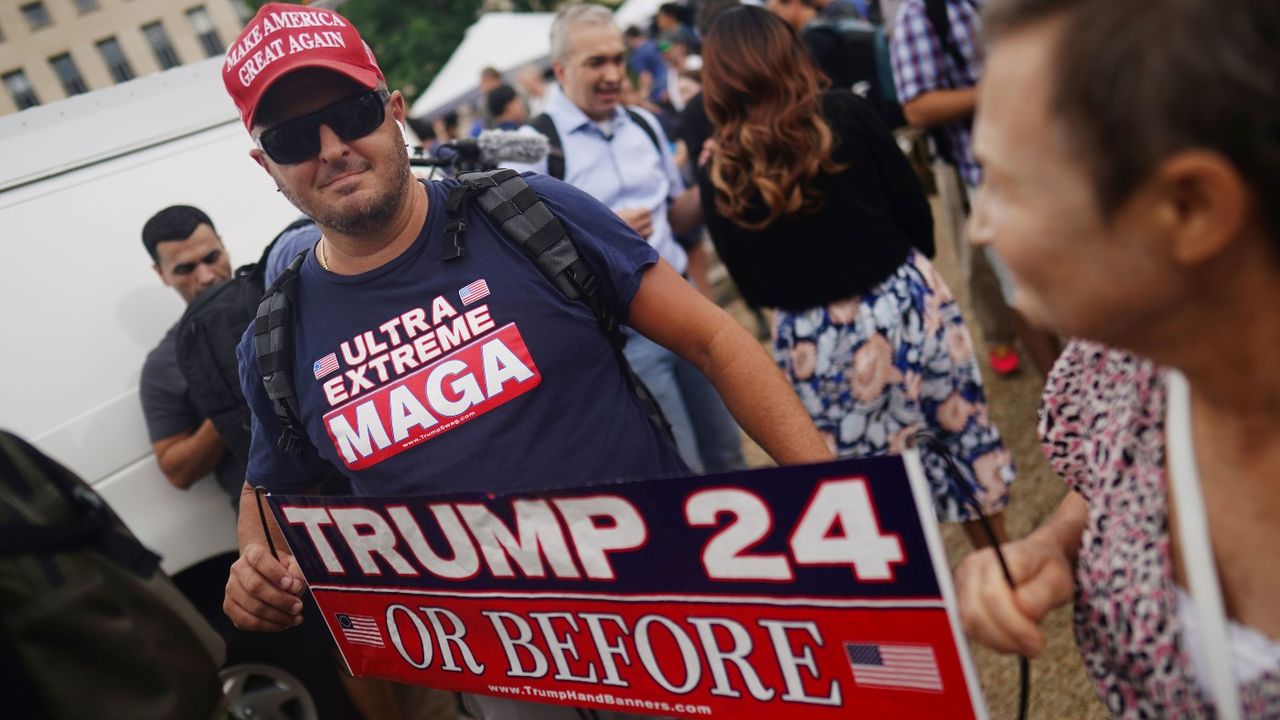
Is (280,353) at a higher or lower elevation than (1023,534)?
higher

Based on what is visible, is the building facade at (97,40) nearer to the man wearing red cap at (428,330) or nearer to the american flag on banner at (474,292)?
the man wearing red cap at (428,330)

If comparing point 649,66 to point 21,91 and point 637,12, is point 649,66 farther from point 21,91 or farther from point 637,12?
point 21,91

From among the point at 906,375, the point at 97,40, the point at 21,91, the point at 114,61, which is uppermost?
the point at 97,40

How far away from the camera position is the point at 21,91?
3293 millimetres

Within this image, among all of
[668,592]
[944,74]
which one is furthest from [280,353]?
[944,74]

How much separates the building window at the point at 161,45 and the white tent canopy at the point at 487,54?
12068 mm

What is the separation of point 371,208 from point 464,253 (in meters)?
0.21

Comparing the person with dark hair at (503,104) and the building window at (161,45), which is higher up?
the building window at (161,45)

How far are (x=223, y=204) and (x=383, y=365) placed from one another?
7.03ft

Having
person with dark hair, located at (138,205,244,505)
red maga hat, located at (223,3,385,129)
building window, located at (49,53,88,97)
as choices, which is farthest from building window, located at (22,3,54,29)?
red maga hat, located at (223,3,385,129)

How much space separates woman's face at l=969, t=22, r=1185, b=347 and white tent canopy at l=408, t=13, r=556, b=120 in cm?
1570

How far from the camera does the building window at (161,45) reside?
12.5ft

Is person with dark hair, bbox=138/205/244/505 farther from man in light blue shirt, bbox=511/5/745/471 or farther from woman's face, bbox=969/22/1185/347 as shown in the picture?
woman's face, bbox=969/22/1185/347

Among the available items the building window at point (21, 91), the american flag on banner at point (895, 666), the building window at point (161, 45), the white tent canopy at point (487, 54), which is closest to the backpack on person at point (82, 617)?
the american flag on banner at point (895, 666)
